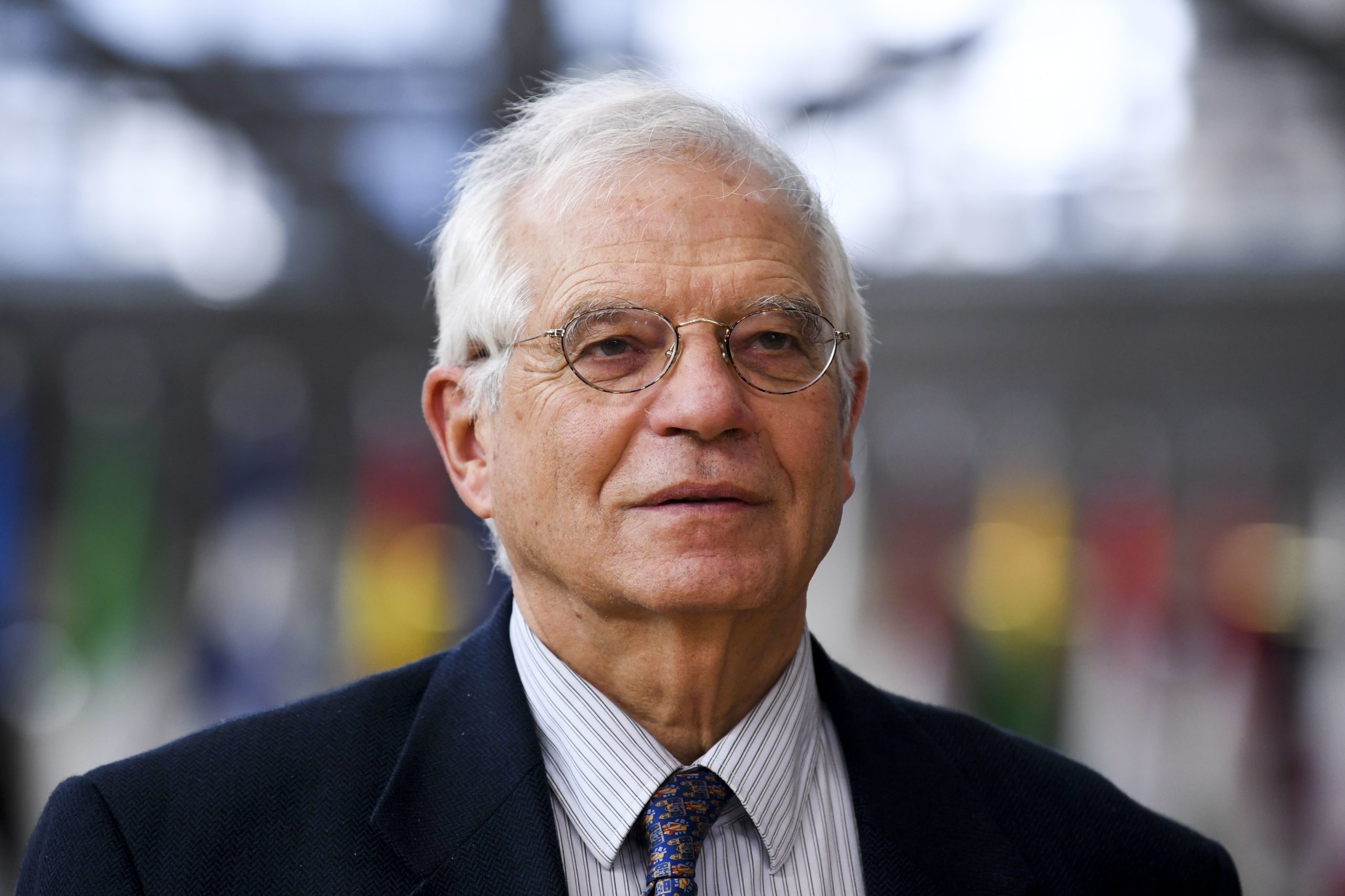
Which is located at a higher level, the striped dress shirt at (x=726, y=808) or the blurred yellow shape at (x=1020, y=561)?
the striped dress shirt at (x=726, y=808)

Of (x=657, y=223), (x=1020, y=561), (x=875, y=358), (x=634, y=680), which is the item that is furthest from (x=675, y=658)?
(x=875, y=358)

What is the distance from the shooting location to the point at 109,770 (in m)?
1.67

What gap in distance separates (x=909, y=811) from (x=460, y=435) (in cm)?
79

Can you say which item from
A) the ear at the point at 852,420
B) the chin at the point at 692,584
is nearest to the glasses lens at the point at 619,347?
the chin at the point at 692,584

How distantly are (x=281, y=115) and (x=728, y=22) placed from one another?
3.03m

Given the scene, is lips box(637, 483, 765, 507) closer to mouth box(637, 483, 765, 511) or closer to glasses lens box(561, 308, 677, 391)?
mouth box(637, 483, 765, 511)

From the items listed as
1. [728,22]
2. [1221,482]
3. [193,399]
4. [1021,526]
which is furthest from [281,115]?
[1221,482]

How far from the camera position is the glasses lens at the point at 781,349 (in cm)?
179

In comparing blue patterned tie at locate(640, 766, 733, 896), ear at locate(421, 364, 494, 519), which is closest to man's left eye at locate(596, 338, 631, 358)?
ear at locate(421, 364, 494, 519)

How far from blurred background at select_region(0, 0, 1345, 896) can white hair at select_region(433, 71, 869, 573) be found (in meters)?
6.29

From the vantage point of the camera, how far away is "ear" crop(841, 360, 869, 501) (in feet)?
6.63

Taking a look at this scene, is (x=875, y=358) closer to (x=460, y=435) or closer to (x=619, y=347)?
(x=460, y=435)

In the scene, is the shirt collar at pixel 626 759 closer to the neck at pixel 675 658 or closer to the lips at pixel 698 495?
the neck at pixel 675 658

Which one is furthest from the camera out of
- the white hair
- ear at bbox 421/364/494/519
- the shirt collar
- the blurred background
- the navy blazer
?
the blurred background
